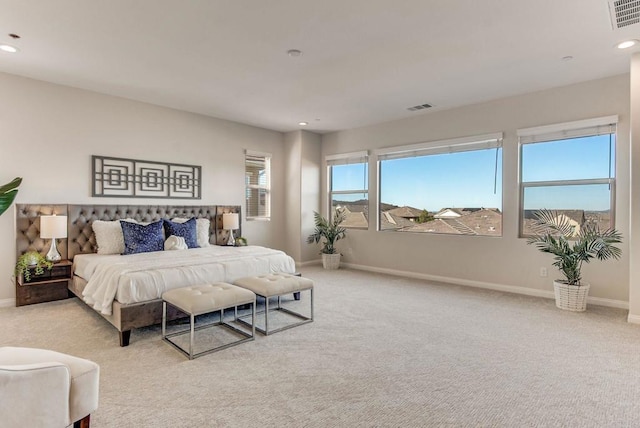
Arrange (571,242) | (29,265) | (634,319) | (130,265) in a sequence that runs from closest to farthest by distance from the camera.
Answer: (130,265) < (634,319) < (29,265) < (571,242)

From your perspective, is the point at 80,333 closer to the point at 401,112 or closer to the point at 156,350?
the point at 156,350

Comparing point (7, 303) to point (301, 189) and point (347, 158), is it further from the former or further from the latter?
point (347, 158)

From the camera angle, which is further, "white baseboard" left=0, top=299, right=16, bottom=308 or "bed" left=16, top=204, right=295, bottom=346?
"white baseboard" left=0, top=299, right=16, bottom=308

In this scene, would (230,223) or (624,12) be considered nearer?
(624,12)

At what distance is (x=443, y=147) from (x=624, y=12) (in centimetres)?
297

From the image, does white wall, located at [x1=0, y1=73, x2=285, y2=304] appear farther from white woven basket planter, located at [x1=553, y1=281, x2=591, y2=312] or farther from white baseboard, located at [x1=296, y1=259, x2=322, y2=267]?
white woven basket planter, located at [x1=553, y1=281, x2=591, y2=312]

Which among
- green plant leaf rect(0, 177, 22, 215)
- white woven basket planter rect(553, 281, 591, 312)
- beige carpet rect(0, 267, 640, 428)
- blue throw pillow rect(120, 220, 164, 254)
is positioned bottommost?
beige carpet rect(0, 267, 640, 428)

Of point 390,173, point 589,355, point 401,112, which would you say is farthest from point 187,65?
point 589,355

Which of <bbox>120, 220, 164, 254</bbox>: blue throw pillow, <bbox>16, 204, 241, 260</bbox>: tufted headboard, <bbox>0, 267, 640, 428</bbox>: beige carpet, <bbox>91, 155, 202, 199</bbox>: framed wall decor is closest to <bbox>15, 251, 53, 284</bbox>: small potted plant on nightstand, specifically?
<bbox>16, 204, 241, 260</bbox>: tufted headboard

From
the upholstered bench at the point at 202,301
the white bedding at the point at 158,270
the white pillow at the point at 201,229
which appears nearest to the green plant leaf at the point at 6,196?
the white bedding at the point at 158,270

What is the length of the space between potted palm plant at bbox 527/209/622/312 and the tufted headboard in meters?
5.29

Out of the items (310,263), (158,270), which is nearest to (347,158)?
(310,263)

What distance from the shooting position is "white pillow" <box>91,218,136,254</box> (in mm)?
4457

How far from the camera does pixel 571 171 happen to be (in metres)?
4.52
